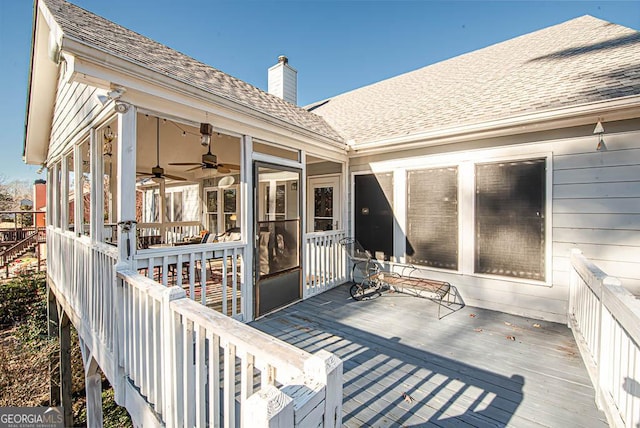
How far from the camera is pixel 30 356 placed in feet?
21.6

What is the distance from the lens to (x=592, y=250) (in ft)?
11.8

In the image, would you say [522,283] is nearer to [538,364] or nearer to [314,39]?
[538,364]

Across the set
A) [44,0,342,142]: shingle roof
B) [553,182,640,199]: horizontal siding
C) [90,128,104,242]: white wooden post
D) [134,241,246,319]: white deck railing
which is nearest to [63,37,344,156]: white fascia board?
[44,0,342,142]: shingle roof

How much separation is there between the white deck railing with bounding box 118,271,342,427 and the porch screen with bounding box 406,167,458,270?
3.51 meters

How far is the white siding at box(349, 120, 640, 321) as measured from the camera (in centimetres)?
339

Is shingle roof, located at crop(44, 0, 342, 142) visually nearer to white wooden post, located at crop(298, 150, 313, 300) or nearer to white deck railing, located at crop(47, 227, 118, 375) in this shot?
white wooden post, located at crop(298, 150, 313, 300)

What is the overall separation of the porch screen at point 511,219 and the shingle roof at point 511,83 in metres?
0.83

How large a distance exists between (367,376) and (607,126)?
13.6 ft

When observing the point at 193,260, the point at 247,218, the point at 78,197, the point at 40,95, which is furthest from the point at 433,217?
the point at 40,95

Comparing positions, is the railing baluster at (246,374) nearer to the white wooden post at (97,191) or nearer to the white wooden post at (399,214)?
the white wooden post at (97,191)

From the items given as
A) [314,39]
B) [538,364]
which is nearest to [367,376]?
[538,364]

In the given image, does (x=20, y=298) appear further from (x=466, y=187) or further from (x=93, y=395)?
(x=466, y=187)

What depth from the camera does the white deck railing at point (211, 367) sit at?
906mm

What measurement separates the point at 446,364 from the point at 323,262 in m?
2.89
